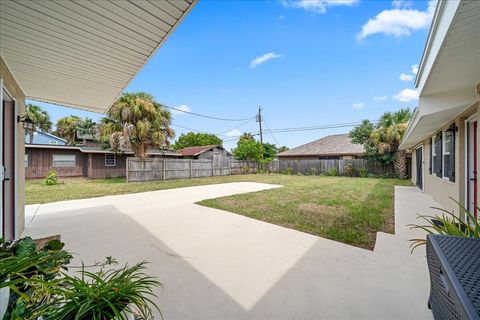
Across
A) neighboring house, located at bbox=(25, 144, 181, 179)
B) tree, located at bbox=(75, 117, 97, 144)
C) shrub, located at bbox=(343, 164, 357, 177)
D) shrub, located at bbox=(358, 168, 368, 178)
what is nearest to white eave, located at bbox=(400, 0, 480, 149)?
shrub, located at bbox=(358, 168, 368, 178)

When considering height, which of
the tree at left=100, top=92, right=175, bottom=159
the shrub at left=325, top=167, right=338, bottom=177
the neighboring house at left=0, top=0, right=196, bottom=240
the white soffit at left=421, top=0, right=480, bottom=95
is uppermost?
the tree at left=100, top=92, right=175, bottom=159

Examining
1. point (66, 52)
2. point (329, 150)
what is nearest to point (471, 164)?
point (66, 52)

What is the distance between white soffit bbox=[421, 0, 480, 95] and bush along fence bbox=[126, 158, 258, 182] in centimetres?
1314

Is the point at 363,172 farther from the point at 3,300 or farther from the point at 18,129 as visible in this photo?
the point at 3,300

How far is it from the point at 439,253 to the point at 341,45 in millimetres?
10490

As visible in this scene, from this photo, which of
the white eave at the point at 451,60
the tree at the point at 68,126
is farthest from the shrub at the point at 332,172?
the tree at the point at 68,126

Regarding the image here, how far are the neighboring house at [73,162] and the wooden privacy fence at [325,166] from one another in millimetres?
13060

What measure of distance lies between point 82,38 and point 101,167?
16529mm

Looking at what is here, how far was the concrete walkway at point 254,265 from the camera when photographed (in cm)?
188

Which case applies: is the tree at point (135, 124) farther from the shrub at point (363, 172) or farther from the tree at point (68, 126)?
the tree at point (68, 126)

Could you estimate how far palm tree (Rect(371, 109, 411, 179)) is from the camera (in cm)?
1331

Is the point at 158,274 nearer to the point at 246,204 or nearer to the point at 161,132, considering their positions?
the point at 246,204

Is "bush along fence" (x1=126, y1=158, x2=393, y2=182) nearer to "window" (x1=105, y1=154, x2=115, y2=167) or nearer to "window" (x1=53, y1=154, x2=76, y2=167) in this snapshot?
"window" (x1=105, y1=154, x2=115, y2=167)

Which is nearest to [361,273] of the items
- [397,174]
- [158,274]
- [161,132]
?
[158,274]
